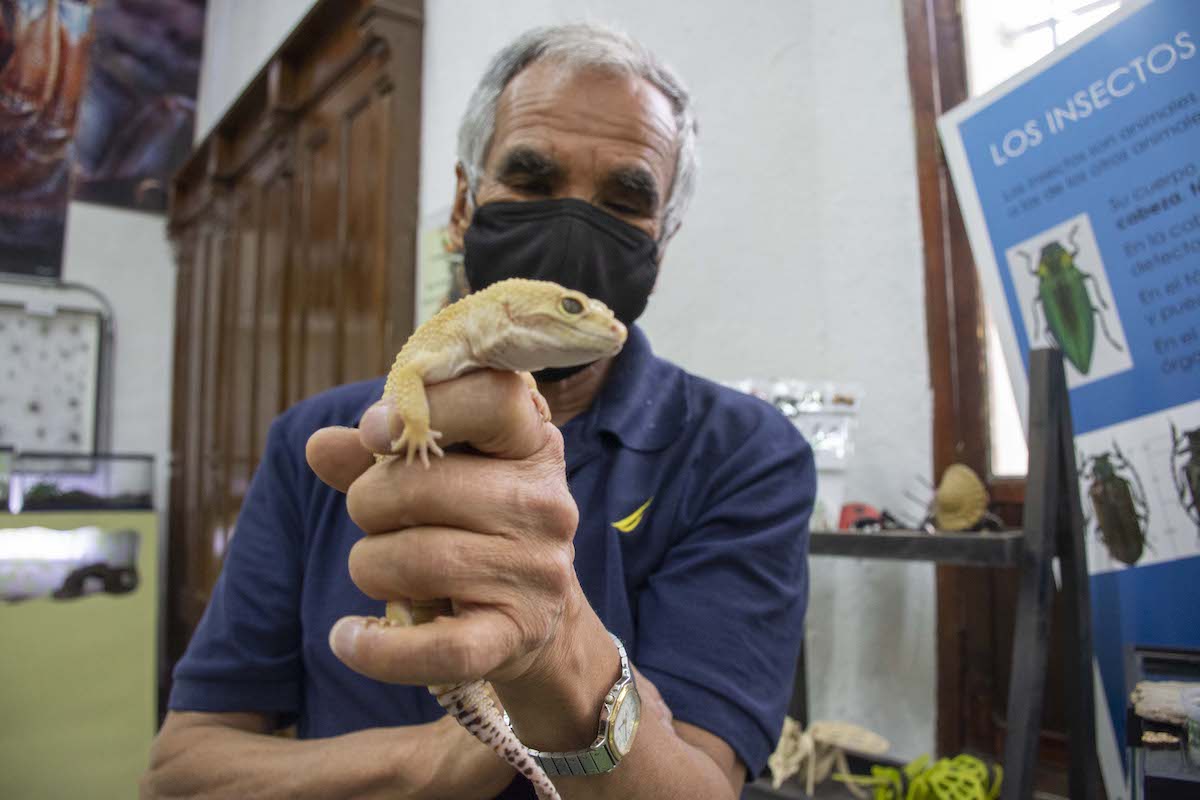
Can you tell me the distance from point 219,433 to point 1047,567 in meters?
5.46

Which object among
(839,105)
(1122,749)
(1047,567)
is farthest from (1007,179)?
(1122,749)

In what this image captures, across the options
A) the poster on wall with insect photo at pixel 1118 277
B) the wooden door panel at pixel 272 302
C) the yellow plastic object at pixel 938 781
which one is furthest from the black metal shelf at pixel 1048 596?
the wooden door panel at pixel 272 302

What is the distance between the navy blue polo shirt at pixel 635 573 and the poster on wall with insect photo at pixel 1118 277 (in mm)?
673

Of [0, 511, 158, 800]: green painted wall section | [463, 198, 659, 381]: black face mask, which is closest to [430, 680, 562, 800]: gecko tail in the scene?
[463, 198, 659, 381]: black face mask

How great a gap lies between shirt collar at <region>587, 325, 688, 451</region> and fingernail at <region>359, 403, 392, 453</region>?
1.98ft

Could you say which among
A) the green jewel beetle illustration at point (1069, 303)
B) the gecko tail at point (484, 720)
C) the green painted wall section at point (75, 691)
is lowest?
the green painted wall section at point (75, 691)

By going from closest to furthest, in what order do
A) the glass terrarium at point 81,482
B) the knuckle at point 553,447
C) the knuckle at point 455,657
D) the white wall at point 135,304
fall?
the knuckle at point 455,657 < the knuckle at point 553,447 < the glass terrarium at point 81,482 < the white wall at point 135,304

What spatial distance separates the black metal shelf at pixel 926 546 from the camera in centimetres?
156

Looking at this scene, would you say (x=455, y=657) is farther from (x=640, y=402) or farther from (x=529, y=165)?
(x=529, y=165)

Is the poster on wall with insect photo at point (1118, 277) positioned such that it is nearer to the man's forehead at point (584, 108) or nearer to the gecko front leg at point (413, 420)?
the man's forehead at point (584, 108)

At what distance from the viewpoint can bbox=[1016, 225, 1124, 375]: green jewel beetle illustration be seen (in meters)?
1.52

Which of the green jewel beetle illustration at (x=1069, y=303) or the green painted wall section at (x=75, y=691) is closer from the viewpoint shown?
the green jewel beetle illustration at (x=1069, y=303)

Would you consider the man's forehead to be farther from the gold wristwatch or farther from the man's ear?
the gold wristwatch

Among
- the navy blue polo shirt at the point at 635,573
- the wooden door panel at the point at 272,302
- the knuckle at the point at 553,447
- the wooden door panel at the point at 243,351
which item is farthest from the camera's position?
the wooden door panel at the point at 243,351
